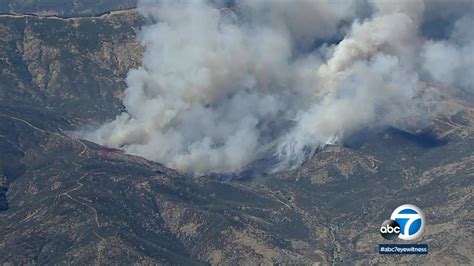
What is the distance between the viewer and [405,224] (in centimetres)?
16212

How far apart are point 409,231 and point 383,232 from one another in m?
5.01

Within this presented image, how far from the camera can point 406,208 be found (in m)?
165

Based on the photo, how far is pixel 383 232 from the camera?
164 metres

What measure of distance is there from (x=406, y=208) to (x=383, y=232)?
670 centimetres

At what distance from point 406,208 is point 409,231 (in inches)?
198

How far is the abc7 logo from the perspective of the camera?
16212 cm

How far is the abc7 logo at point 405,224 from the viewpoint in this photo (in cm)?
16212

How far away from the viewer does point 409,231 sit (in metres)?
162
